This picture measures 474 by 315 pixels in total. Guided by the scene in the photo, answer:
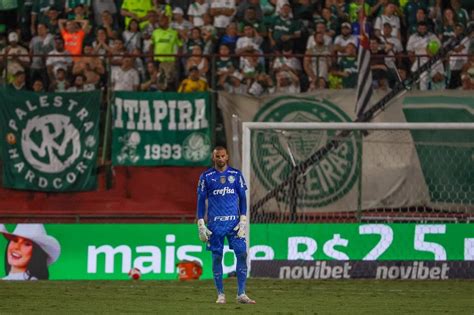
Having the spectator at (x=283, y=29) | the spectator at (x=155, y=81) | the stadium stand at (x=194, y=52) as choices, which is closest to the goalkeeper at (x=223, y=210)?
the stadium stand at (x=194, y=52)

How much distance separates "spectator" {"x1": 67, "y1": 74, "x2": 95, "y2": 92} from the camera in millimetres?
23719

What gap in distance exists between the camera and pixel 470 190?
2128 cm

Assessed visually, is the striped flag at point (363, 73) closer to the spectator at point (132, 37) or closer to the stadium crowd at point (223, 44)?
the stadium crowd at point (223, 44)

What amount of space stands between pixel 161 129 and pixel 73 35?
288cm

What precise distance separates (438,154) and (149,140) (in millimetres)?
5482

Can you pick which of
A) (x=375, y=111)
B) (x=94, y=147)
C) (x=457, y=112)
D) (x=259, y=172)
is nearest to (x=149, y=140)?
(x=94, y=147)

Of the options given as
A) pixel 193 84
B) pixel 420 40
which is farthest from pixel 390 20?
pixel 193 84

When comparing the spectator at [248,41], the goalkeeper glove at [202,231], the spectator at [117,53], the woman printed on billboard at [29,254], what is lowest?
the woman printed on billboard at [29,254]

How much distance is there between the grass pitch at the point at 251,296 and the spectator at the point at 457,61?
499 cm

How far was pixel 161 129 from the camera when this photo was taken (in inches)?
926

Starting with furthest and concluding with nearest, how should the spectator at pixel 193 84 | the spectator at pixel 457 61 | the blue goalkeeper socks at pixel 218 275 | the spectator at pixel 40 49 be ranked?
the spectator at pixel 40 49
the spectator at pixel 193 84
the spectator at pixel 457 61
the blue goalkeeper socks at pixel 218 275

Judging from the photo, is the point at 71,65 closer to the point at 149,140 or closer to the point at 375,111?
the point at 149,140

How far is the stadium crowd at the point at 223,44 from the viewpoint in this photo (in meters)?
23.5

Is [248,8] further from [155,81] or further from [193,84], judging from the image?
[155,81]
